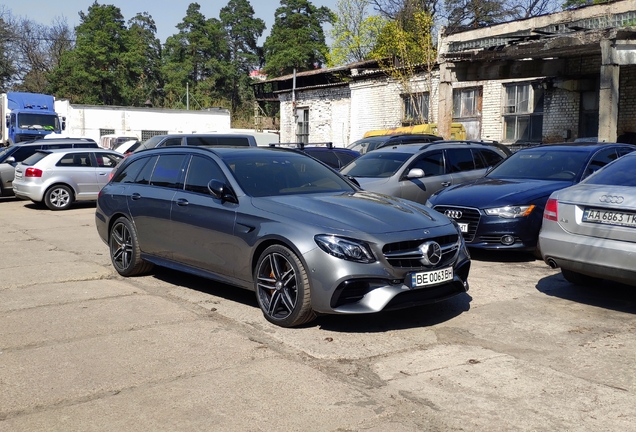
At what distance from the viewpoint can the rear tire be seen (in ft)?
25.6

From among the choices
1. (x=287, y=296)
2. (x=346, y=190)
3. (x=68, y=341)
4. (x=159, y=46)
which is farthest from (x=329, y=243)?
(x=159, y=46)

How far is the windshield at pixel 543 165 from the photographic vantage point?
33.1 ft

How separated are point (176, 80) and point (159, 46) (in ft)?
36.5

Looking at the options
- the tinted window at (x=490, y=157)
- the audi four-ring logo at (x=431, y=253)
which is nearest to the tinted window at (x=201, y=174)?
the audi four-ring logo at (x=431, y=253)

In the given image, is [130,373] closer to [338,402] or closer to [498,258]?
[338,402]

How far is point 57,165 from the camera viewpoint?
709 inches

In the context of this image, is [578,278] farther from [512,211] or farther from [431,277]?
[431,277]

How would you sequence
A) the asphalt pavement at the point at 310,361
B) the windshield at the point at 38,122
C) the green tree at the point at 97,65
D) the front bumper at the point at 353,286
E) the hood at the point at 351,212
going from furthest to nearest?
the green tree at the point at 97,65 < the windshield at the point at 38,122 < the hood at the point at 351,212 < the front bumper at the point at 353,286 < the asphalt pavement at the point at 310,361

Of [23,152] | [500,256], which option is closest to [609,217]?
[500,256]

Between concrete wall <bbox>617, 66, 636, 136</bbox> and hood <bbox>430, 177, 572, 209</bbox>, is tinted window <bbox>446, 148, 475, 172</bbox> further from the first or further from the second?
concrete wall <bbox>617, 66, 636, 136</bbox>

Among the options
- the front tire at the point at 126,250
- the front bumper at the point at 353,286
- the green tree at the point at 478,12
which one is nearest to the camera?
the front bumper at the point at 353,286

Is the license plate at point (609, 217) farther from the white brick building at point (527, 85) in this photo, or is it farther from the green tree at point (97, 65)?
the green tree at point (97, 65)

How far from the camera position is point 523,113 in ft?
82.9

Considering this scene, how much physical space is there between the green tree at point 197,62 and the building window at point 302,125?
3616 cm
